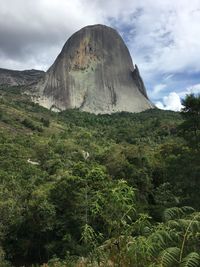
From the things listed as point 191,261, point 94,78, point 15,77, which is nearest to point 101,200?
point 191,261

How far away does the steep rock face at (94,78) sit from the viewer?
115625mm

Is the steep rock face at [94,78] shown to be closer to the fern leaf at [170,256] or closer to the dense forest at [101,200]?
the dense forest at [101,200]

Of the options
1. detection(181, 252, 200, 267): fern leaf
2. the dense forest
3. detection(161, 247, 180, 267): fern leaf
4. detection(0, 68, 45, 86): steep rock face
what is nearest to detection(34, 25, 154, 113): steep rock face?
the dense forest

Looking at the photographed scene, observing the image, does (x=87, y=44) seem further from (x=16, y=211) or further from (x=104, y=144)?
(x=16, y=211)

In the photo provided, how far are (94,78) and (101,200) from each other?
114980 millimetres

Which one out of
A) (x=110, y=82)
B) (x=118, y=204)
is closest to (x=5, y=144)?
(x=118, y=204)

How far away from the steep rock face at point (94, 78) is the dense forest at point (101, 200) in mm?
37482

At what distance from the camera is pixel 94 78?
392 feet

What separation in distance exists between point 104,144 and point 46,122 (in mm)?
18675

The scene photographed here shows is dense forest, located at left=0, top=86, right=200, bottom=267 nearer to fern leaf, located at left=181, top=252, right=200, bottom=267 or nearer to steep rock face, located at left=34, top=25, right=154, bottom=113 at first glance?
fern leaf, located at left=181, top=252, right=200, bottom=267

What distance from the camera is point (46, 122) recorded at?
84562 millimetres

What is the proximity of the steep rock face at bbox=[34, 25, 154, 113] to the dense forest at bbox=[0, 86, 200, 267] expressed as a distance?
37.5 metres

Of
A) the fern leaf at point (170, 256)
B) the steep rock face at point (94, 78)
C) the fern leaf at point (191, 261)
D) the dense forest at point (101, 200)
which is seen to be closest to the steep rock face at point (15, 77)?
the steep rock face at point (94, 78)

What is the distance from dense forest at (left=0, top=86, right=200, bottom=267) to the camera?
4.80 m
